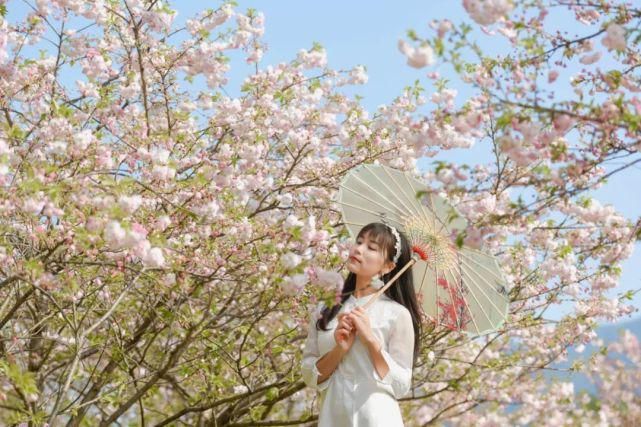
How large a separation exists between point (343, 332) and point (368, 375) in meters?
0.23

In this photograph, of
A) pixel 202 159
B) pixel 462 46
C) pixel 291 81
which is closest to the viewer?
pixel 462 46

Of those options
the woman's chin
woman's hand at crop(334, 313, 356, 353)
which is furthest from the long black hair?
woman's hand at crop(334, 313, 356, 353)

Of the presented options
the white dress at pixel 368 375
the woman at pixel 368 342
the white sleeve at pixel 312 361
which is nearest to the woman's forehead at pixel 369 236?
the woman at pixel 368 342

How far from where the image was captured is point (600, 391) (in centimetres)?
754

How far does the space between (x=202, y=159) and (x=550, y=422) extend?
13.6 feet

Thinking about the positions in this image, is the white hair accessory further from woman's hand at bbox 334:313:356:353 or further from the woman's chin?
woman's hand at bbox 334:313:356:353

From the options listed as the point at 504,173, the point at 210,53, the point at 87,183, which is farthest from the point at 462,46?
the point at 210,53

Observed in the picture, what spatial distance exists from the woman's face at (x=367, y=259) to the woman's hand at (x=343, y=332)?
0.92 ft

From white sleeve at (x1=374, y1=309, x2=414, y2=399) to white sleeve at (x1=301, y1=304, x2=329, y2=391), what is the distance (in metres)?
0.26

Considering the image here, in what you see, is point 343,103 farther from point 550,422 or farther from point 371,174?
point 550,422

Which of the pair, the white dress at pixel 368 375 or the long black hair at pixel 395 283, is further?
the long black hair at pixel 395 283

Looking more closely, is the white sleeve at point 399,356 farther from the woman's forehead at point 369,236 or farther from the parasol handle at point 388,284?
the woman's forehead at point 369,236

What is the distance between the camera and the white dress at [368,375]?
11.3ft

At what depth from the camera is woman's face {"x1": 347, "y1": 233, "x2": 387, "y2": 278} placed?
368 centimetres
